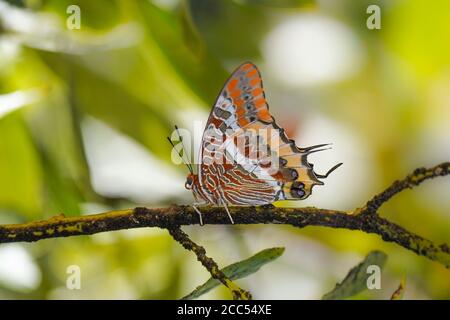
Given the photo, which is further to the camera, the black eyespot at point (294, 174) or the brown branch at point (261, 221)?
the black eyespot at point (294, 174)

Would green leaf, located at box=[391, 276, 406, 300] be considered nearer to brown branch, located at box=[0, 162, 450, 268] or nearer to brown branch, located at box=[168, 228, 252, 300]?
brown branch, located at box=[0, 162, 450, 268]

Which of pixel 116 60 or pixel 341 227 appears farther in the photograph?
pixel 116 60

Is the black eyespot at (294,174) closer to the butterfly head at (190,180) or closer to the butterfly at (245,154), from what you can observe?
the butterfly at (245,154)

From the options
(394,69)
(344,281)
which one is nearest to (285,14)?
(394,69)

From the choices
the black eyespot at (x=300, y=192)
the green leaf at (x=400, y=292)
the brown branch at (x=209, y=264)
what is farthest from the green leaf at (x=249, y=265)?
the green leaf at (x=400, y=292)

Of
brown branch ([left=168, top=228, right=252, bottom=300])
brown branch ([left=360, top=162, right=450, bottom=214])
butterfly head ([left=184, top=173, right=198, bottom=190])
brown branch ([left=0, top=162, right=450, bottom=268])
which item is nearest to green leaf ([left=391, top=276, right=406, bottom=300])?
brown branch ([left=0, top=162, right=450, bottom=268])

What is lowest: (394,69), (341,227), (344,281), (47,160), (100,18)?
(344,281)

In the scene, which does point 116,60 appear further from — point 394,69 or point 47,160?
point 394,69
